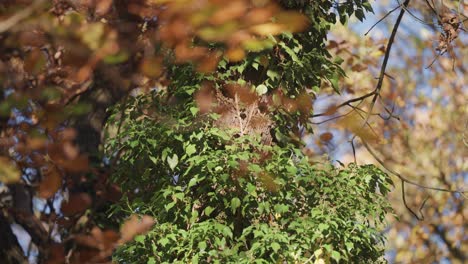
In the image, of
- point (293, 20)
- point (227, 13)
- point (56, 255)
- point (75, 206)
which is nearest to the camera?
point (227, 13)

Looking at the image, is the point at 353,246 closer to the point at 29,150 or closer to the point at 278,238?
the point at 278,238

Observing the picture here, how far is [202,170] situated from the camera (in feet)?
21.4

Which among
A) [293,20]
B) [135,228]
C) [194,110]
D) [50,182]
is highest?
[293,20]

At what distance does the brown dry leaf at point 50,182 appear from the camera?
5.56m

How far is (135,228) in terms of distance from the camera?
21.2ft

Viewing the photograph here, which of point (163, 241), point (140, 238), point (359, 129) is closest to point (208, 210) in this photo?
point (163, 241)

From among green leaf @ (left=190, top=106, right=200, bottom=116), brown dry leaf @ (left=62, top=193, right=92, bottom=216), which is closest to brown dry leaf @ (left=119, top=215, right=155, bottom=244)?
brown dry leaf @ (left=62, top=193, right=92, bottom=216)

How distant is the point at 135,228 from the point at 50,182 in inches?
42.7

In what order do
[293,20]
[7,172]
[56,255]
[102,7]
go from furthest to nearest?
[293,20]
[102,7]
[56,255]
[7,172]

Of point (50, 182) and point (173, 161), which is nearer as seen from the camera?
point (50, 182)

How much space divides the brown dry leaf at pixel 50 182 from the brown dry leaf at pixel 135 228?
883mm

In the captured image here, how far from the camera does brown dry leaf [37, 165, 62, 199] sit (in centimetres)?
556

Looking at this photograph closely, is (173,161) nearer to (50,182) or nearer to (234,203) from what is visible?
(234,203)

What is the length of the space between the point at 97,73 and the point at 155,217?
1.96 meters
